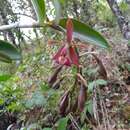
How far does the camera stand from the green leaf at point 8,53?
100 cm

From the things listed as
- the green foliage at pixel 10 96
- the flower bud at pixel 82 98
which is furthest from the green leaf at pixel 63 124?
the flower bud at pixel 82 98

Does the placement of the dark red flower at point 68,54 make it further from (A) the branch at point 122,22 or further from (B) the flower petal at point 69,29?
(A) the branch at point 122,22

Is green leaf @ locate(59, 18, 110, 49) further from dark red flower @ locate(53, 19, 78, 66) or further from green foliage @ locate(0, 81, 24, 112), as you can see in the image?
green foliage @ locate(0, 81, 24, 112)

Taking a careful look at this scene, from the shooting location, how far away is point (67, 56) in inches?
27.9

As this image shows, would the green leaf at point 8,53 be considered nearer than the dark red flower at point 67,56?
No

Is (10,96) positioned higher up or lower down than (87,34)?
lower down

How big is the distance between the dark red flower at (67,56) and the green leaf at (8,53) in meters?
0.31

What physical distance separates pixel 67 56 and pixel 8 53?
1.15ft

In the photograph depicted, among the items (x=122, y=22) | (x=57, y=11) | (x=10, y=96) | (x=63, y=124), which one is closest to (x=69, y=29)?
(x=57, y=11)

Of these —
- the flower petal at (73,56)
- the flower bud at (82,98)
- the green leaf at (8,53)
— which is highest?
the green leaf at (8,53)

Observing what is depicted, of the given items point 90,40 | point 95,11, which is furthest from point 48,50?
point 95,11

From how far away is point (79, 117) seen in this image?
170 centimetres

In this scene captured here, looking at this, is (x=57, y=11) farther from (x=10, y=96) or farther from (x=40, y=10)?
(x=10, y=96)

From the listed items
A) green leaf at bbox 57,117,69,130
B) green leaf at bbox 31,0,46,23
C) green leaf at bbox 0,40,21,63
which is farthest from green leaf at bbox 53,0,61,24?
green leaf at bbox 57,117,69,130
